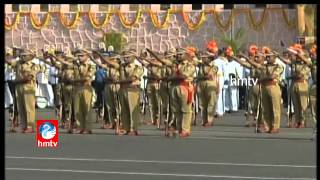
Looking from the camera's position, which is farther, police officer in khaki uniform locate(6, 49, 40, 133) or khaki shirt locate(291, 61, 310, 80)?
khaki shirt locate(291, 61, 310, 80)

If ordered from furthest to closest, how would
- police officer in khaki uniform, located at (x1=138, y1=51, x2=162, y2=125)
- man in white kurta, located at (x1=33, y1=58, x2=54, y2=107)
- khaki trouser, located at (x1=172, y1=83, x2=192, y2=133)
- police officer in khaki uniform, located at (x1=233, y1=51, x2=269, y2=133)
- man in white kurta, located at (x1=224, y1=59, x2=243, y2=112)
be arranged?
1. man in white kurta, located at (x1=33, y1=58, x2=54, y2=107)
2. man in white kurta, located at (x1=224, y1=59, x2=243, y2=112)
3. police officer in khaki uniform, located at (x1=138, y1=51, x2=162, y2=125)
4. police officer in khaki uniform, located at (x1=233, y1=51, x2=269, y2=133)
5. khaki trouser, located at (x1=172, y1=83, x2=192, y2=133)

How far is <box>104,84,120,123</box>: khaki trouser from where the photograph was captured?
20219mm

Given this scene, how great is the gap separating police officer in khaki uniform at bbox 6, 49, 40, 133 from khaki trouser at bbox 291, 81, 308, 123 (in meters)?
5.60

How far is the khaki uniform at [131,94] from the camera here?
18.6 m

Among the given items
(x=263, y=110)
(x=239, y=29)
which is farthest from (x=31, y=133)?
(x=239, y=29)

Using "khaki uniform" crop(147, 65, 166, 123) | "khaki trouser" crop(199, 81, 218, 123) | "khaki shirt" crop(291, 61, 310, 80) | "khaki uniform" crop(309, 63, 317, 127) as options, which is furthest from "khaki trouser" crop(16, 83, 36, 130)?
"khaki uniform" crop(309, 63, 317, 127)

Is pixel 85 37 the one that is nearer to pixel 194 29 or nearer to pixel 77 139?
pixel 194 29

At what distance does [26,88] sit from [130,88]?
2.24m

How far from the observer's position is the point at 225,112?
2741 cm

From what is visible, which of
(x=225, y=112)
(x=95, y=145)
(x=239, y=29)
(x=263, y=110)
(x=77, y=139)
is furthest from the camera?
(x=239, y=29)

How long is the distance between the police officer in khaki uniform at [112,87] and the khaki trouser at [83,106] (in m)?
0.61

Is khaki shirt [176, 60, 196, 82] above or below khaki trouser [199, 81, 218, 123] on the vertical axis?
above

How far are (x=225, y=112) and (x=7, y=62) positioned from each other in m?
6.65

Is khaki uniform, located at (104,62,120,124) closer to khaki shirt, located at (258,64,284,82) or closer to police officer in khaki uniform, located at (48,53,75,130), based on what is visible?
police officer in khaki uniform, located at (48,53,75,130)
